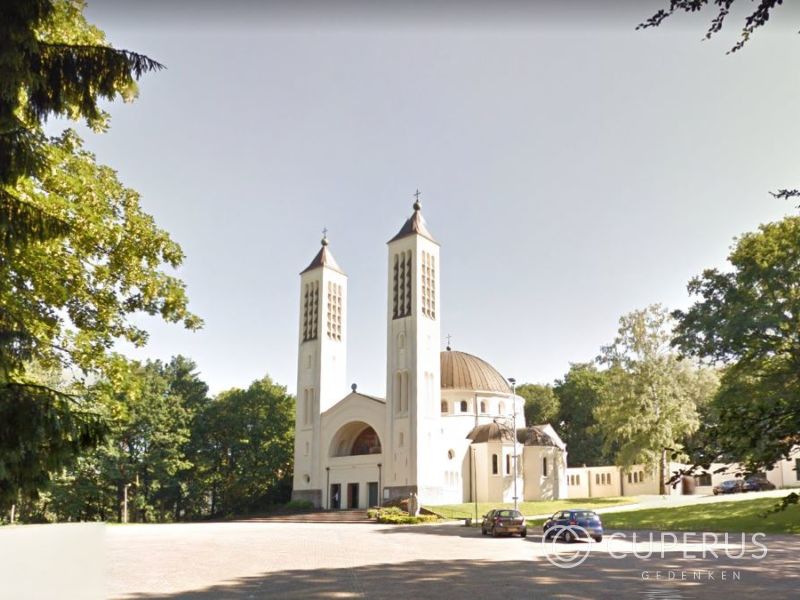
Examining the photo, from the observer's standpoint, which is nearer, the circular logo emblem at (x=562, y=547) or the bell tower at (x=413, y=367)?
the circular logo emblem at (x=562, y=547)

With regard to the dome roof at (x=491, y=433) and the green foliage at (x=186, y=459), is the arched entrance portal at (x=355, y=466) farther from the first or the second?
the dome roof at (x=491, y=433)

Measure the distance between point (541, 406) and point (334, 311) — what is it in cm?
3124

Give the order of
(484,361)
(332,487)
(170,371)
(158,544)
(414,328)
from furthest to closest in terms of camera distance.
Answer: (484,361), (170,371), (332,487), (414,328), (158,544)

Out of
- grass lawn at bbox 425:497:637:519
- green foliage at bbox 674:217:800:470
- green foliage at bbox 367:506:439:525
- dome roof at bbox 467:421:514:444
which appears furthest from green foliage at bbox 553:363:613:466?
green foliage at bbox 674:217:800:470

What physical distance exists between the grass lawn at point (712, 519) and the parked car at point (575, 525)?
559 cm

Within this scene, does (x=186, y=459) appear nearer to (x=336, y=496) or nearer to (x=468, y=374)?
(x=336, y=496)

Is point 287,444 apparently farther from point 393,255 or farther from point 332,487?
point 393,255

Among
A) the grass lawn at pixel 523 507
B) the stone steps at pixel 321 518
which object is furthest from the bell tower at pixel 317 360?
the grass lawn at pixel 523 507

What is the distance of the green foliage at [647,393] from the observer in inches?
2009

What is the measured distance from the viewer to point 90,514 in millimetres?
58531

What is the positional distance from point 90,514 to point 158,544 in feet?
121

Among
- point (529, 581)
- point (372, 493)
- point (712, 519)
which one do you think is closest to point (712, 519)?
point (712, 519)

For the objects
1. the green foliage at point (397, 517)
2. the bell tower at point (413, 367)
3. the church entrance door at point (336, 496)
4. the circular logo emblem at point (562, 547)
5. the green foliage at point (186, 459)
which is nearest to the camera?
the circular logo emblem at point (562, 547)

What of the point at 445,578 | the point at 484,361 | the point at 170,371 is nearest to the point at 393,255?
the point at 484,361
